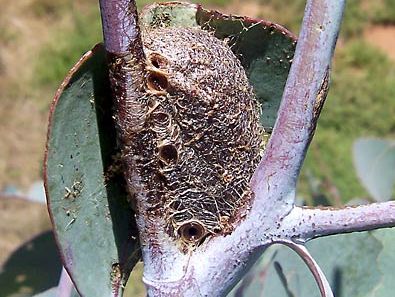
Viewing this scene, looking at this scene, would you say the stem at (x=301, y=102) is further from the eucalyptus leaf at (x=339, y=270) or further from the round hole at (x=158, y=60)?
the eucalyptus leaf at (x=339, y=270)

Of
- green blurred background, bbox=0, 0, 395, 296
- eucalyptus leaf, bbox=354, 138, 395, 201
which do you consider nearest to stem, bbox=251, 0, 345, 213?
eucalyptus leaf, bbox=354, 138, 395, 201

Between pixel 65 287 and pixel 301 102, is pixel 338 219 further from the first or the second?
pixel 65 287

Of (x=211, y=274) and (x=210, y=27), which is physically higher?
(x=210, y=27)

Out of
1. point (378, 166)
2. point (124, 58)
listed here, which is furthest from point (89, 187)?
point (378, 166)

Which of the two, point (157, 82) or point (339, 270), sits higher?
point (157, 82)

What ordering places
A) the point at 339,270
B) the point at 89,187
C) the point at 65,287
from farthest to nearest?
the point at 339,270
the point at 65,287
the point at 89,187

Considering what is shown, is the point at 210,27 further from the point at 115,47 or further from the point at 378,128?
the point at 378,128

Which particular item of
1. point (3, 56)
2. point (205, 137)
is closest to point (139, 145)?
point (205, 137)

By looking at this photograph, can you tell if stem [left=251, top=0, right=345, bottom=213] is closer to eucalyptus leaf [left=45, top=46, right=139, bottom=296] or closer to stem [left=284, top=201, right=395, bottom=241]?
stem [left=284, top=201, right=395, bottom=241]

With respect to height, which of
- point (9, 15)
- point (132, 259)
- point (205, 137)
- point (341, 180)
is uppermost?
point (205, 137)
